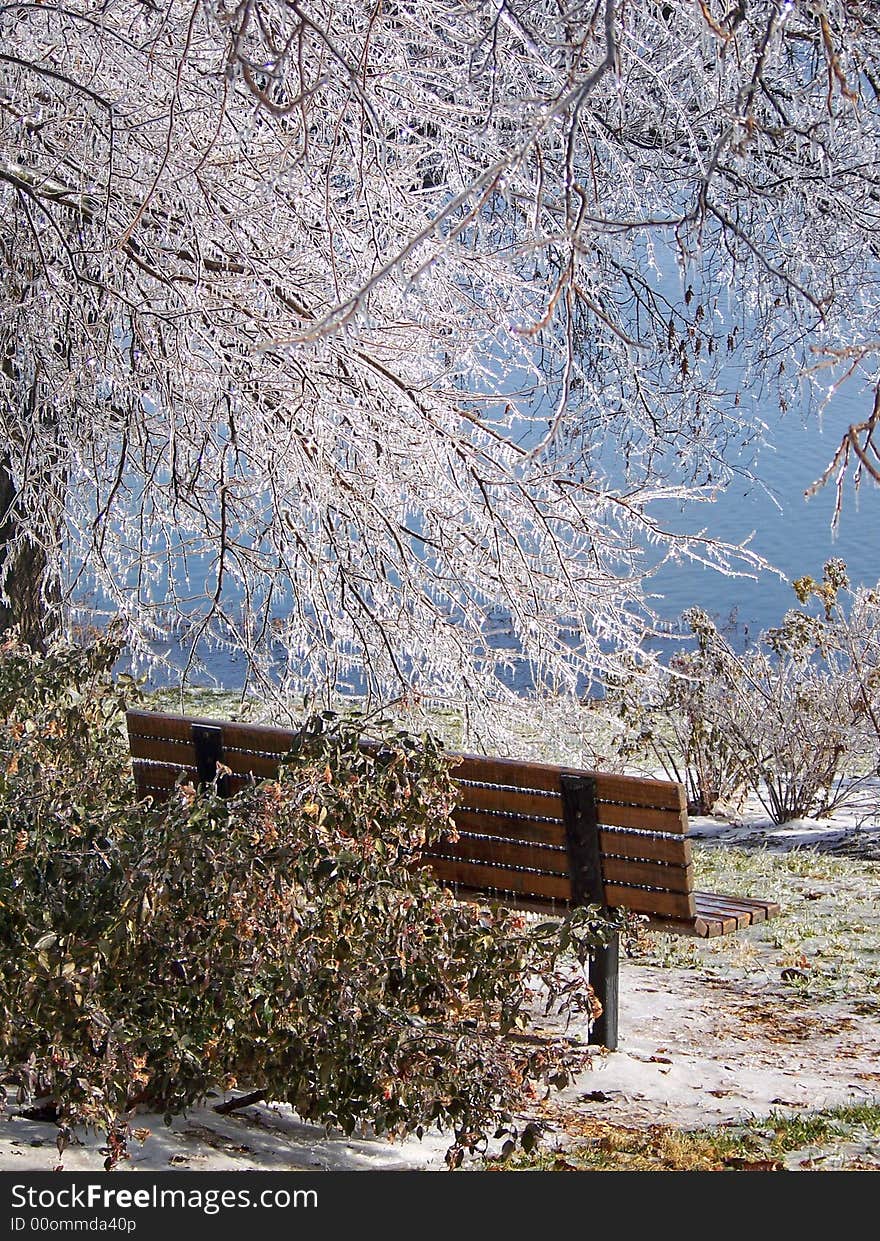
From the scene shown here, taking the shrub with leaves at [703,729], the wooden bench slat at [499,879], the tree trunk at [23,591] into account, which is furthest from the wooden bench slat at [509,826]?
the shrub with leaves at [703,729]

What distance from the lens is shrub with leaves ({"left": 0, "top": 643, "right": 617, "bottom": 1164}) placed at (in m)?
2.81

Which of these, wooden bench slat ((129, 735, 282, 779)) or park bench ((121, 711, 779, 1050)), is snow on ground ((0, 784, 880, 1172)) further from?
wooden bench slat ((129, 735, 282, 779))

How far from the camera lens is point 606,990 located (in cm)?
392

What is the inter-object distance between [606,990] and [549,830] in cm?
49

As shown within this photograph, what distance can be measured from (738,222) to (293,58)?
2663 mm

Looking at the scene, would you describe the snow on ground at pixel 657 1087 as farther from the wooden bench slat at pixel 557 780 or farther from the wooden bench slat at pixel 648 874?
the wooden bench slat at pixel 557 780

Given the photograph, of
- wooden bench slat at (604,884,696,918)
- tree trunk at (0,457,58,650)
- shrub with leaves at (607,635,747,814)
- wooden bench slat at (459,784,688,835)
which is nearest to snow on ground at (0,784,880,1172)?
wooden bench slat at (604,884,696,918)

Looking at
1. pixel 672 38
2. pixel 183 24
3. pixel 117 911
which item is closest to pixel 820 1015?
pixel 117 911

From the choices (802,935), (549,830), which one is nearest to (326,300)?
(549,830)

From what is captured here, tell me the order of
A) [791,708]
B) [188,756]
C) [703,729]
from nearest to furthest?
1. [188,756]
2. [791,708]
3. [703,729]

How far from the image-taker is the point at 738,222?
621cm

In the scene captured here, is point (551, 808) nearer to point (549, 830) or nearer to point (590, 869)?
point (549, 830)

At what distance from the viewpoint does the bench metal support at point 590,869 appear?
12.4 ft

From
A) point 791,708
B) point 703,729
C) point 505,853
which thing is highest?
point 791,708
